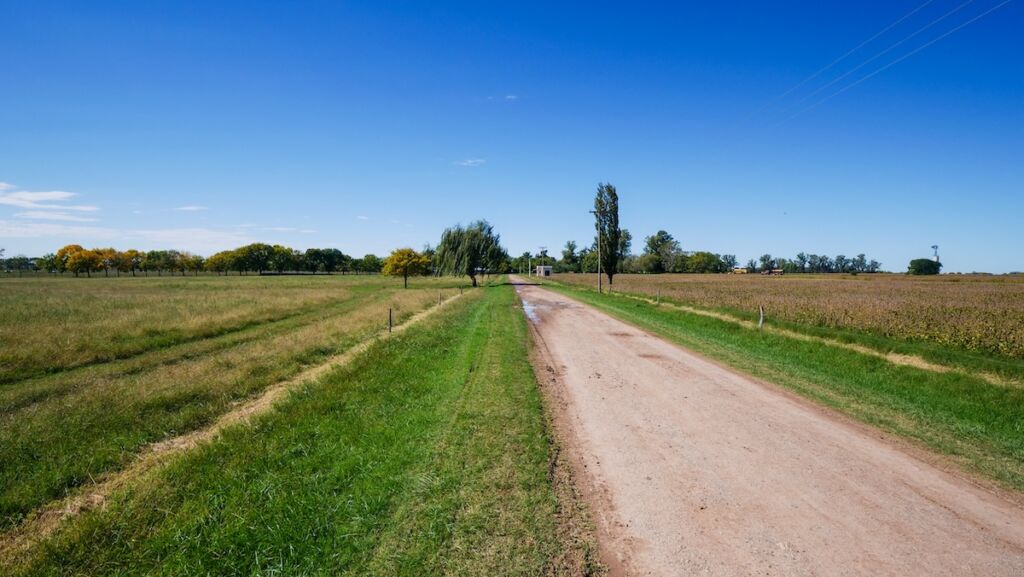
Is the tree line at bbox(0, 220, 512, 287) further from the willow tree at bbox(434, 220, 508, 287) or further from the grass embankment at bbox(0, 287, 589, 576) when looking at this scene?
the grass embankment at bbox(0, 287, 589, 576)

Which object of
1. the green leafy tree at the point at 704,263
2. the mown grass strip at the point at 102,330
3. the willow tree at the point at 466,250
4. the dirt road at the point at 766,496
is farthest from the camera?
the green leafy tree at the point at 704,263

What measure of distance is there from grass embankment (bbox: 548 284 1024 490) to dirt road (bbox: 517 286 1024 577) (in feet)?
2.80

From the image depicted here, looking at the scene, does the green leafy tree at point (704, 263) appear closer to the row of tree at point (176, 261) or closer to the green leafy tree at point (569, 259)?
the green leafy tree at point (569, 259)

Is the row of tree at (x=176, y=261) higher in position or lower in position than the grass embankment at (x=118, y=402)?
higher

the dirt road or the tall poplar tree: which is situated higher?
the tall poplar tree

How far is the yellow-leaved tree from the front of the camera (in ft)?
215

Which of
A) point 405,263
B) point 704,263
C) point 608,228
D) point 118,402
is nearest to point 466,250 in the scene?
point 405,263

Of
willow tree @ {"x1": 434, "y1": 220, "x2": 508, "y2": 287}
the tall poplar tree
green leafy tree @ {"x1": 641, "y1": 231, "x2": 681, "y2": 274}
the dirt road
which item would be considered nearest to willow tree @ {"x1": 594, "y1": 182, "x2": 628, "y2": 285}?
the tall poplar tree

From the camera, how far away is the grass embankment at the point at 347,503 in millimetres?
4219

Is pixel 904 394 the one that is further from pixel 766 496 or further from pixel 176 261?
pixel 176 261

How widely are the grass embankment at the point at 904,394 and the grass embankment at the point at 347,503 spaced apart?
6458 mm

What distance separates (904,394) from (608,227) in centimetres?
3578

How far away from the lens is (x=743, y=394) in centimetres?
984

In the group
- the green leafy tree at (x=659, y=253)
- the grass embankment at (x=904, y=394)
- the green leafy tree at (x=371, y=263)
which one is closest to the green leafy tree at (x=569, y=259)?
the green leafy tree at (x=659, y=253)
